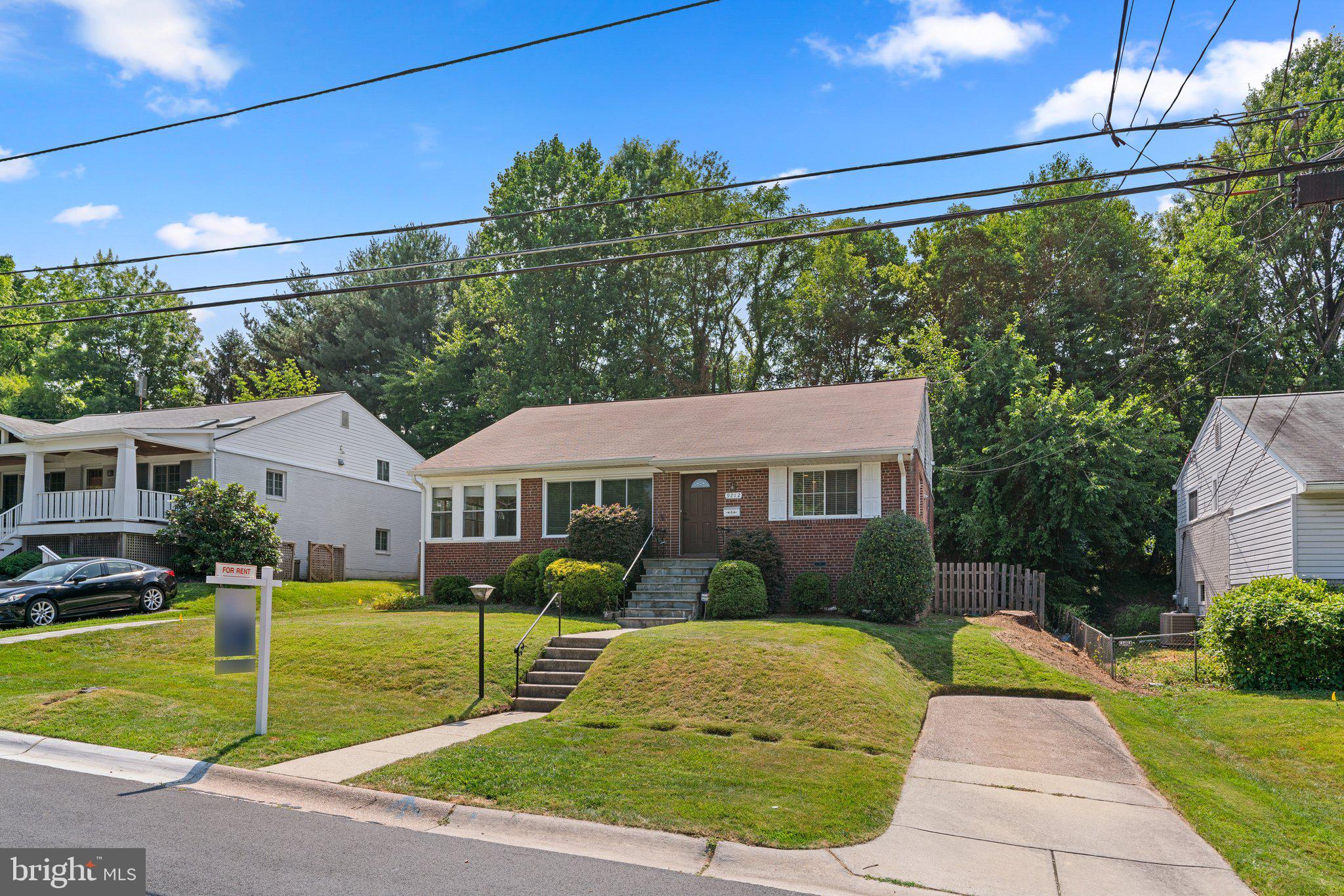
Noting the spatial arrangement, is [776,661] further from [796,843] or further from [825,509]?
[825,509]

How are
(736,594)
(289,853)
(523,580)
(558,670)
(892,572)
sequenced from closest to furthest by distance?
1. (289,853)
2. (558,670)
3. (892,572)
4. (736,594)
5. (523,580)

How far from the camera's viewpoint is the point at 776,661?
12.3 metres

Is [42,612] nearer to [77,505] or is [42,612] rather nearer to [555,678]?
[77,505]

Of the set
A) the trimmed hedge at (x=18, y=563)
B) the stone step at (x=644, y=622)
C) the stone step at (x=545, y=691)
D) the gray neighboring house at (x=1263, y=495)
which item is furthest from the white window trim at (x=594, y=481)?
the trimmed hedge at (x=18, y=563)

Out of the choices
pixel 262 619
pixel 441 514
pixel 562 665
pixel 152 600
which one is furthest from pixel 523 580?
pixel 262 619

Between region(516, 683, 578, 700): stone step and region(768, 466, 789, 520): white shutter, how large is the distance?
28.2ft

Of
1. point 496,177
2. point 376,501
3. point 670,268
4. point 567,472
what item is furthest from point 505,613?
point 496,177

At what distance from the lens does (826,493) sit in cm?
2008

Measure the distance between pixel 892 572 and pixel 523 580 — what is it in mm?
8138

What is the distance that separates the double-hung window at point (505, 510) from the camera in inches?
897

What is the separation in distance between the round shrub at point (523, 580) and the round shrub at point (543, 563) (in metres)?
0.01

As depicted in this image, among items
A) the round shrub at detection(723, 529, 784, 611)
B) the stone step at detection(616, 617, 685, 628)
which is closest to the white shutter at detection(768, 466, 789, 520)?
the round shrub at detection(723, 529, 784, 611)

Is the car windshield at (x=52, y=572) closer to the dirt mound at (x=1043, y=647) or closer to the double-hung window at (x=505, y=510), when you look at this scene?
the double-hung window at (x=505, y=510)

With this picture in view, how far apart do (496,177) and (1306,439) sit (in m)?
34.5
